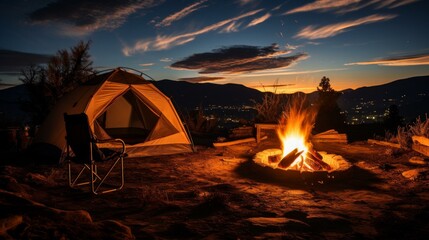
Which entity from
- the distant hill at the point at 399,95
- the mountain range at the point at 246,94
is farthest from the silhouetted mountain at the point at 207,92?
the distant hill at the point at 399,95

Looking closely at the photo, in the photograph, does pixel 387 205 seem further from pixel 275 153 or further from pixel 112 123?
pixel 112 123

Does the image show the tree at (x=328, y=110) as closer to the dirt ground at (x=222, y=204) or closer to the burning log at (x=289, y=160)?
the dirt ground at (x=222, y=204)

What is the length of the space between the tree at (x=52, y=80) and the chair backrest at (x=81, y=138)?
8965mm

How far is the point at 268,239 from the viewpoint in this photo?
2869mm

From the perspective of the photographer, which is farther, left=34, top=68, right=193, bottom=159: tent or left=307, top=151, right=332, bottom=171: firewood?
left=34, top=68, right=193, bottom=159: tent

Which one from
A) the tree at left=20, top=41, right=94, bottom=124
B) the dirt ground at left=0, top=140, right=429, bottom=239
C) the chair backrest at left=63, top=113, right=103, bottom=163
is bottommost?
the dirt ground at left=0, top=140, right=429, bottom=239

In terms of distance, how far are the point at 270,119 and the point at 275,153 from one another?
401 cm

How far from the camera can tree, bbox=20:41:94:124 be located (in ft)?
42.3

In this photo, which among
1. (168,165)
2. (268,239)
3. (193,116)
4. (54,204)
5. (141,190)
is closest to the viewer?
(268,239)

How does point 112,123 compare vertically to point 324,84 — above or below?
below

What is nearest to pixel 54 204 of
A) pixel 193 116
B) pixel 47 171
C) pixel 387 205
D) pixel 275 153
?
pixel 47 171

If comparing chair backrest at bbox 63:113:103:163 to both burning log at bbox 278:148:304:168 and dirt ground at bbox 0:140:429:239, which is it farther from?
burning log at bbox 278:148:304:168

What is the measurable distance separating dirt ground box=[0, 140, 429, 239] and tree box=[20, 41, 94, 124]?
7.50m

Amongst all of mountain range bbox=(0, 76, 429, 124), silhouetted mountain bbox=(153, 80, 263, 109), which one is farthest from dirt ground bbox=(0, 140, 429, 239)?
silhouetted mountain bbox=(153, 80, 263, 109)
